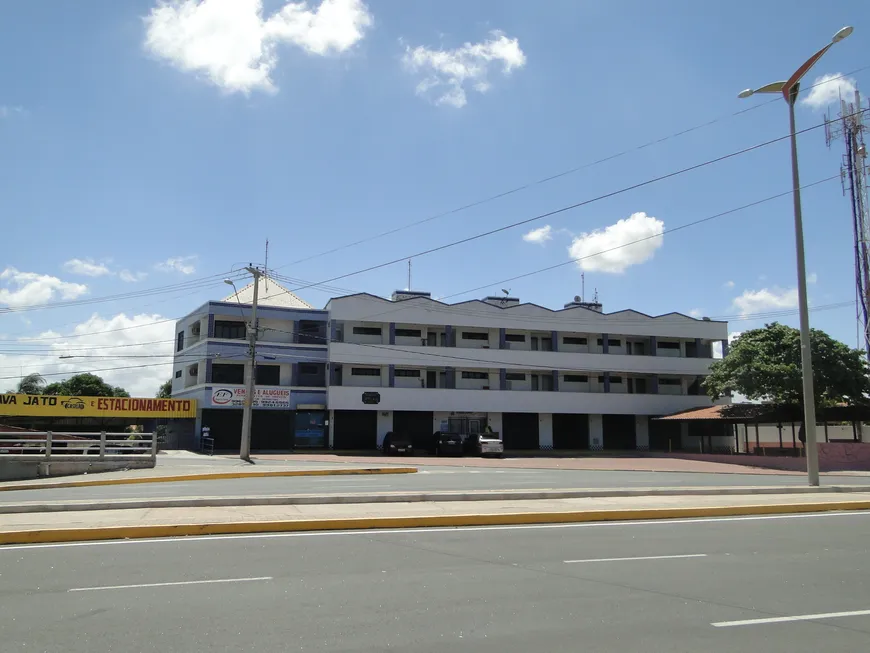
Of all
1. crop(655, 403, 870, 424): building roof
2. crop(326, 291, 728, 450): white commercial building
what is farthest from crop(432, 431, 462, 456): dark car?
crop(655, 403, 870, 424): building roof

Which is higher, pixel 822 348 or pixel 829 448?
pixel 822 348

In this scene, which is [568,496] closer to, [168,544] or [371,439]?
[168,544]

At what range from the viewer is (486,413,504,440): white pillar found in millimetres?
52156

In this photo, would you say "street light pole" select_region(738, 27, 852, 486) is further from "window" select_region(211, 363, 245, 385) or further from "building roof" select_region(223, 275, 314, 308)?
"building roof" select_region(223, 275, 314, 308)

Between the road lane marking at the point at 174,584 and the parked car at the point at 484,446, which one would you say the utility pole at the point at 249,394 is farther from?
the road lane marking at the point at 174,584

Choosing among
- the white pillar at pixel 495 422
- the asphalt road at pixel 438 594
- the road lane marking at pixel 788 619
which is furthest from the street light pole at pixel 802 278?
the white pillar at pixel 495 422

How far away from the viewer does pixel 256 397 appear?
152 feet

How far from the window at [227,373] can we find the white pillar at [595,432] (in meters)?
25.9

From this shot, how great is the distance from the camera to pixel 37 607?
6711 mm

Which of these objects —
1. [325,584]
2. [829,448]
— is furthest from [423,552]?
[829,448]

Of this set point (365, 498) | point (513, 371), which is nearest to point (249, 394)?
point (513, 371)

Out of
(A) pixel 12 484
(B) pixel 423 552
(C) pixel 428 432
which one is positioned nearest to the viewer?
(B) pixel 423 552

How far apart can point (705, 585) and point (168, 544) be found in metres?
7.07

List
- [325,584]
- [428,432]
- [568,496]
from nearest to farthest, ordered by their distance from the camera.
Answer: [325,584] → [568,496] → [428,432]
